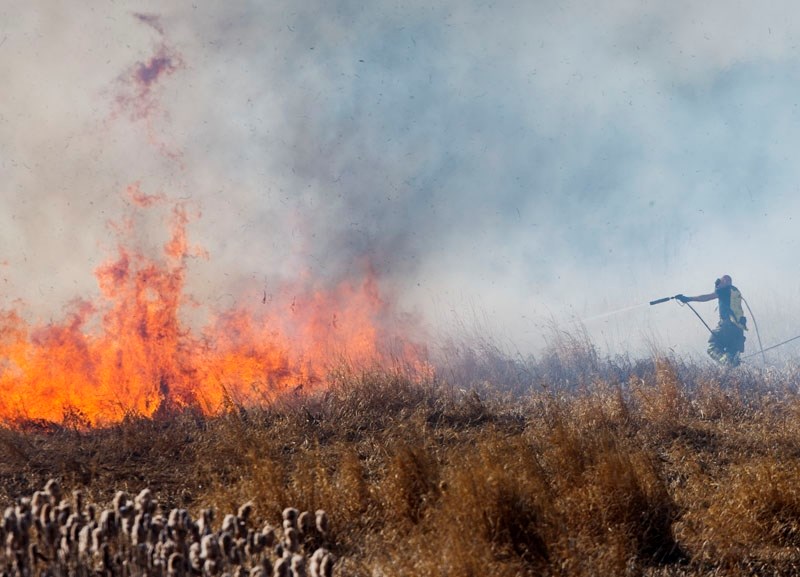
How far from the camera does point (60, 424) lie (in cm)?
960

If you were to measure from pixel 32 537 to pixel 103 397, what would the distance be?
6.20 metres

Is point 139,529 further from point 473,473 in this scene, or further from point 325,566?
point 473,473

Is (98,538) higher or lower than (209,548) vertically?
higher

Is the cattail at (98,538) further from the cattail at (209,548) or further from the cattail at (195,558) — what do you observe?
the cattail at (209,548)

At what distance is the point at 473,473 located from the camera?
587cm

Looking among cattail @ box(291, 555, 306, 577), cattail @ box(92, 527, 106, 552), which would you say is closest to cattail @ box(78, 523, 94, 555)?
cattail @ box(92, 527, 106, 552)

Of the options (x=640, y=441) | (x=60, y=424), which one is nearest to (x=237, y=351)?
(x=60, y=424)

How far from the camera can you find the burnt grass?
17.9ft

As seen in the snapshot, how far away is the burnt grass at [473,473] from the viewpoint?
5.46 meters

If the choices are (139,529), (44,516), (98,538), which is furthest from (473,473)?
(44,516)

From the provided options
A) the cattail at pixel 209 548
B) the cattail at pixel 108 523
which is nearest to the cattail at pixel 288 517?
the cattail at pixel 209 548

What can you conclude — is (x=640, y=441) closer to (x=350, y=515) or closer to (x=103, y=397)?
(x=350, y=515)

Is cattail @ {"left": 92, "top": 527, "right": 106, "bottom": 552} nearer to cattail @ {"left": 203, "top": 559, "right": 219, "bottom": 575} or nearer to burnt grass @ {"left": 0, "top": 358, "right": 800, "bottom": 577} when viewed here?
cattail @ {"left": 203, "top": 559, "right": 219, "bottom": 575}

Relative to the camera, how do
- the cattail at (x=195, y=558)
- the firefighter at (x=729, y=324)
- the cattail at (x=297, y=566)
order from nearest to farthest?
the cattail at (x=297, y=566), the cattail at (x=195, y=558), the firefighter at (x=729, y=324)
